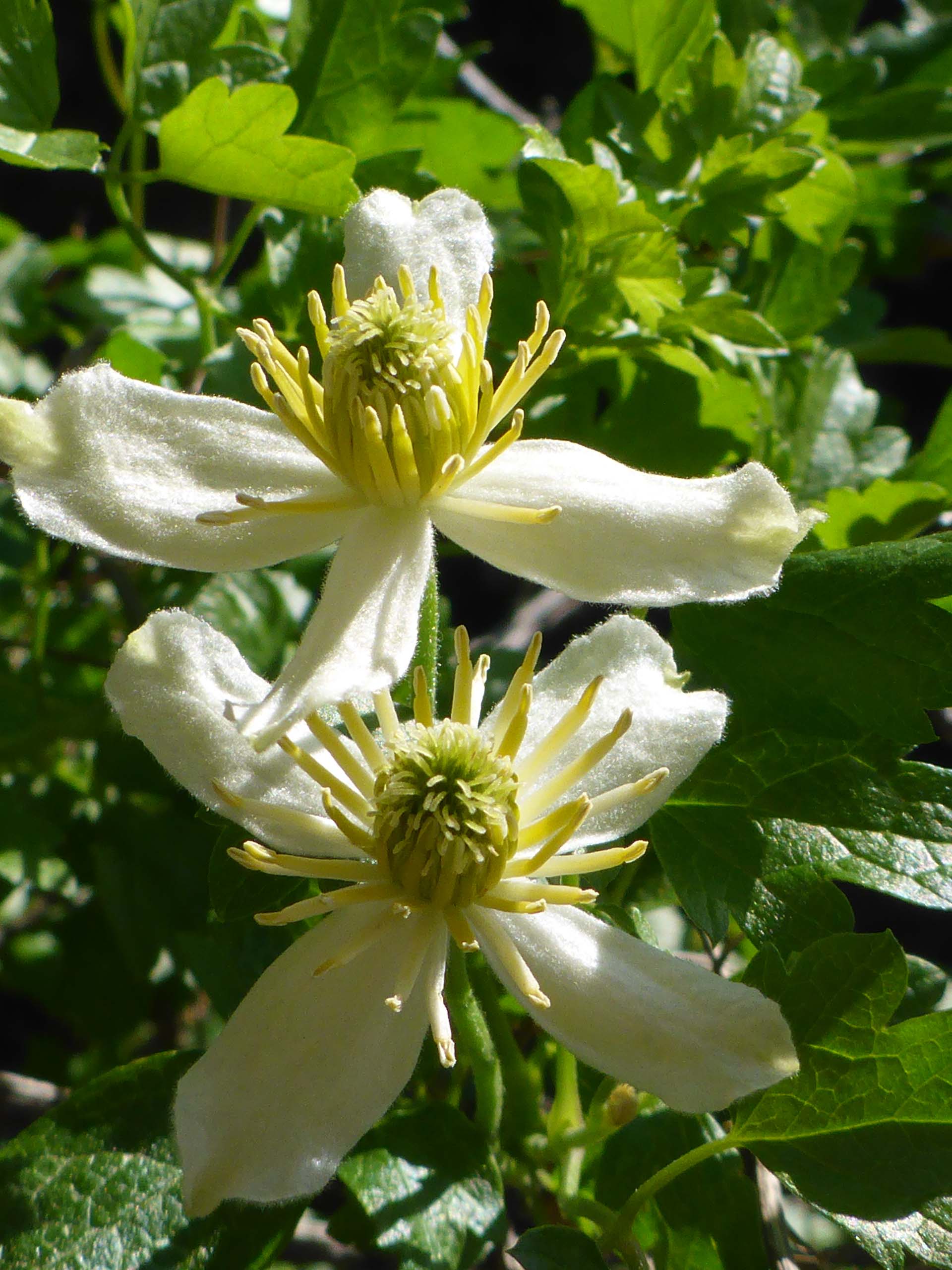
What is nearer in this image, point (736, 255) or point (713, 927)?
point (713, 927)

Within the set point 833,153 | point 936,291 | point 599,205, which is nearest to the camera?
point 599,205


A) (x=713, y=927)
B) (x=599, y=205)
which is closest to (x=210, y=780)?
(x=713, y=927)

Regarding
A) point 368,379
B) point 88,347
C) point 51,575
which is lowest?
point 51,575

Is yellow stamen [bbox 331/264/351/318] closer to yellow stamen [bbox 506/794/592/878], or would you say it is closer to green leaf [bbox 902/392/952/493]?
yellow stamen [bbox 506/794/592/878]

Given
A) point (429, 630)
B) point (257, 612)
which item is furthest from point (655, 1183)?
point (257, 612)

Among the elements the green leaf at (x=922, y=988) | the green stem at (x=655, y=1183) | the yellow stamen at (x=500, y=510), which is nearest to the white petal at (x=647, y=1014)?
the green stem at (x=655, y=1183)

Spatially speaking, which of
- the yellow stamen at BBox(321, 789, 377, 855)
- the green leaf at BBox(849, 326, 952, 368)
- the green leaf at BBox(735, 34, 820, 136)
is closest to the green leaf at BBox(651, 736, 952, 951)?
the yellow stamen at BBox(321, 789, 377, 855)

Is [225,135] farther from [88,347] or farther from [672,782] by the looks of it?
[88,347]
